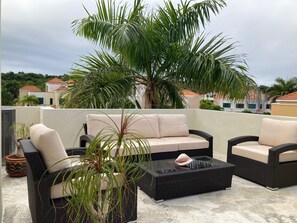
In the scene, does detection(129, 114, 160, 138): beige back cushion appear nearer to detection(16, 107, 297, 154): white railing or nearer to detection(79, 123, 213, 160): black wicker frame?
detection(79, 123, 213, 160): black wicker frame

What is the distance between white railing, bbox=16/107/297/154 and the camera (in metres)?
4.84

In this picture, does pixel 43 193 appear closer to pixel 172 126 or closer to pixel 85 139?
pixel 85 139

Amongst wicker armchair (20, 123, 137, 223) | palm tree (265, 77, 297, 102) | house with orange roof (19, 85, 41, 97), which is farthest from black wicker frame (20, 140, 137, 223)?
palm tree (265, 77, 297, 102)

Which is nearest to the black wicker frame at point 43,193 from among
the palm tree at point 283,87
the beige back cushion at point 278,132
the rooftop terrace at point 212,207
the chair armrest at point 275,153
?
the rooftop terrace at point 212,207

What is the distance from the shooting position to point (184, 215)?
2.66 metres

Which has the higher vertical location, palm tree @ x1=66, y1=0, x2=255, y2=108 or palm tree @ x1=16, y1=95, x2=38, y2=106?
palm tree @ x1=66, y1=0, x2=255, y2=108

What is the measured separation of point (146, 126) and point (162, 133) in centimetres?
37

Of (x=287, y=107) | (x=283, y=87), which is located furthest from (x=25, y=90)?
(x=283, y=87)

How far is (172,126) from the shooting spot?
4.86m

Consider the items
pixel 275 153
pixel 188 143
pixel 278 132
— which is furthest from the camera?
pixel 188 143

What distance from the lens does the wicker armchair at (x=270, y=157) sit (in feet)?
11.4

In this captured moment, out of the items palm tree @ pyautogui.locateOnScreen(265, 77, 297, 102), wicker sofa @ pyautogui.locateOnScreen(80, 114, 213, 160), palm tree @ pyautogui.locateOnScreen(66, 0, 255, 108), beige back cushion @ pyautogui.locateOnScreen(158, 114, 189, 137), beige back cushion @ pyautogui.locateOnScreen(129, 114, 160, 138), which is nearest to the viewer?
wicker sofa @ pyautogui.locateOnScreen(80, 114, 213, 160)

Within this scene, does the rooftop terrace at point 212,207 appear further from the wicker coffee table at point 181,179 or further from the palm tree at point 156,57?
the palm tree at point 156,57

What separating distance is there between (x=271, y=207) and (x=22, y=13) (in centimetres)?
Result: 649
